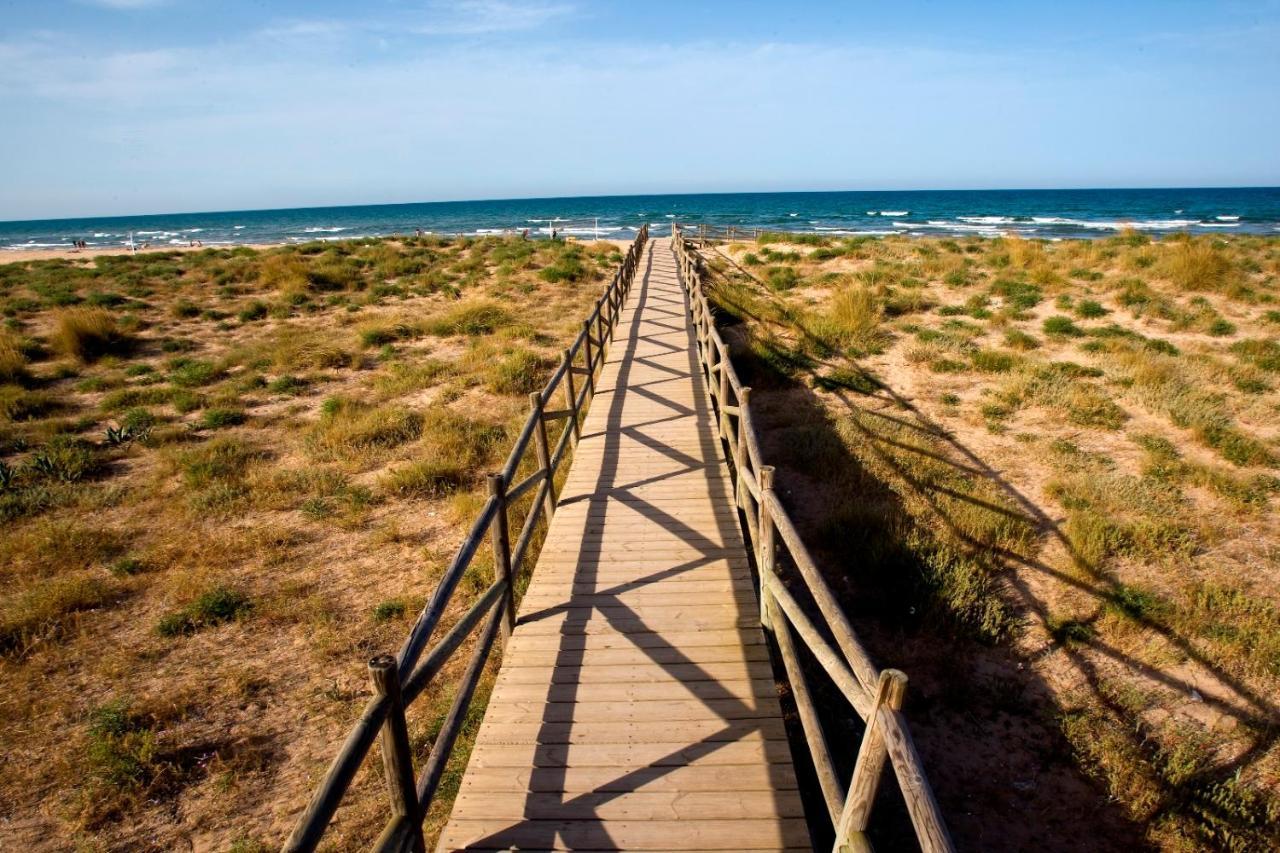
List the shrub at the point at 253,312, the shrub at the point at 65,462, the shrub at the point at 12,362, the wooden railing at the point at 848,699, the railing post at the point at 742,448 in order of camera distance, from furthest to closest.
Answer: the shrub at the point at 253,312 → the shrub at the point at 12,362 → the shrub at the point at 65,462 → the railing post at the point at 742,448 → the wooden railing at the point at 848,699

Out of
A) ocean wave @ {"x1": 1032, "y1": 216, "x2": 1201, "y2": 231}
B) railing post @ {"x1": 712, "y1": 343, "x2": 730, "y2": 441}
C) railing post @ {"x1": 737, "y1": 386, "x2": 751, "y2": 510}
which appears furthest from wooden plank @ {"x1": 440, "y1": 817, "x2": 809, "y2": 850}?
ocean wave @ {"x1": 1032, "y1": 216, "x2": 1201, "y2": 231}

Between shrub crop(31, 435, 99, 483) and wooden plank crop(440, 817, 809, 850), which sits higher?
shrub crop(31, 435, 99, 483)

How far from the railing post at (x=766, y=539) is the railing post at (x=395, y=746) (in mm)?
2466

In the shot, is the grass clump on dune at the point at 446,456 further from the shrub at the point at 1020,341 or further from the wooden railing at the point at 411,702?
the shrub at the point at 1020,341

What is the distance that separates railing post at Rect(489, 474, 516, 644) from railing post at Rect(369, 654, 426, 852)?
1.76 meters

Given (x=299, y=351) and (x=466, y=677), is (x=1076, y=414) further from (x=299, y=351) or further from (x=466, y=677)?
(x=299, y=351)

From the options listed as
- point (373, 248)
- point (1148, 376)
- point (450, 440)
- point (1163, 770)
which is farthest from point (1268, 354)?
point (373, 248)

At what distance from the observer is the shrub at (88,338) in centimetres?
1641

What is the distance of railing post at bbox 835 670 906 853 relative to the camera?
2.22 m

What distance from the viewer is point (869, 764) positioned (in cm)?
240

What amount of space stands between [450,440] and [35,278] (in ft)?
104

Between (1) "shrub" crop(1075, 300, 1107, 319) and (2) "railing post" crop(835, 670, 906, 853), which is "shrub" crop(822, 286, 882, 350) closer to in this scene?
(1) "shrub" crop(1075, 300, 1107, 319)

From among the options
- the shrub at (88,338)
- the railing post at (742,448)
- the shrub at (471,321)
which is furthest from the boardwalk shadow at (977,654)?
the shrub at (88,338)

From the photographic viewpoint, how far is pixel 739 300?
64.2 ft
